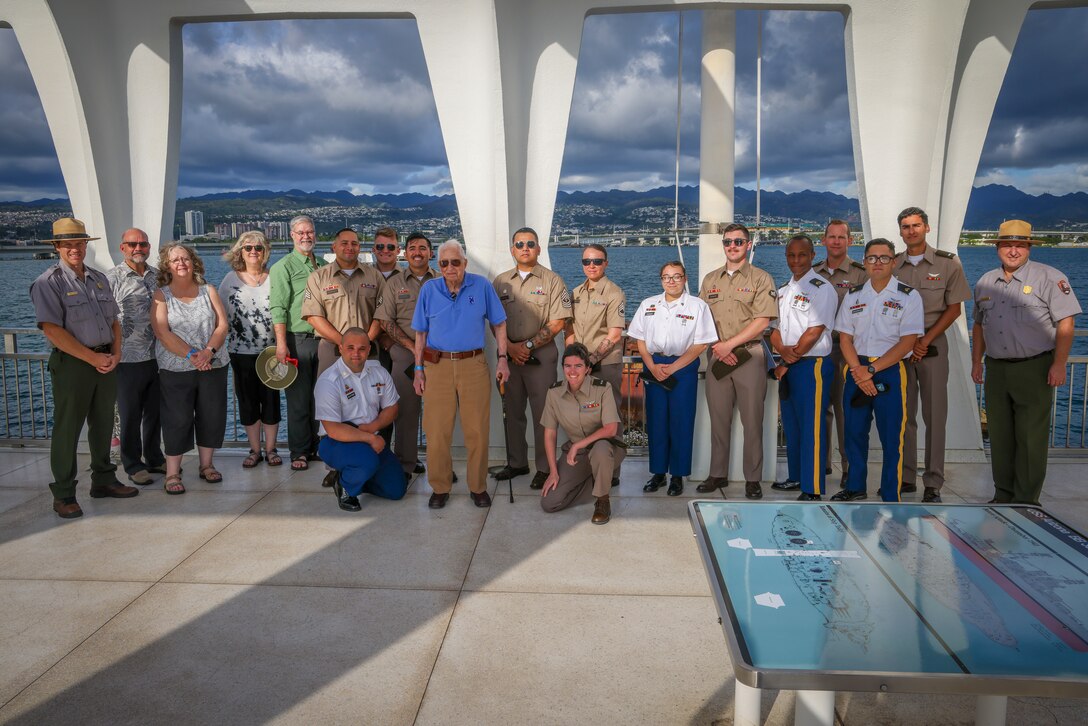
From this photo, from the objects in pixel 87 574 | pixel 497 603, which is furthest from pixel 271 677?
pixel 87 574

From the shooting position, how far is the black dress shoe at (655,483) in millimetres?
5299

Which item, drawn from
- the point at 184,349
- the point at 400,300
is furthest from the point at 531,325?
the point at 184,349

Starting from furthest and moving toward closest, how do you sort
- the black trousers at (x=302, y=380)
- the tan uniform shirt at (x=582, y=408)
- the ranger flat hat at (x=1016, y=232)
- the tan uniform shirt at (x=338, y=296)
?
the black trousers at (x=302, y=380) → the tan uniform shirt at (x=338, y=296) → the tan uniform shirt at (x=582, y=408) → the ranger flat hat at (x=1016, y=232)

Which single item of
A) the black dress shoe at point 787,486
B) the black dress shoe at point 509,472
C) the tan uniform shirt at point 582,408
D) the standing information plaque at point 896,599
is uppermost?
the tan uniform shirt at point 582,408

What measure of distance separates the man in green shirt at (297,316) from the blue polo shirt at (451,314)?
109cm

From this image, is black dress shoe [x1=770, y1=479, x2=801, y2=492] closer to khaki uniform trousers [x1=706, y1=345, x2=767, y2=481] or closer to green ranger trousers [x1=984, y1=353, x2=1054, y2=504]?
khaki uniform trousers [x1=706, y1=345, x2=767, y2=481]

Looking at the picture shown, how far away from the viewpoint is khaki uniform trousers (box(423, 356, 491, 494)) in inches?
195

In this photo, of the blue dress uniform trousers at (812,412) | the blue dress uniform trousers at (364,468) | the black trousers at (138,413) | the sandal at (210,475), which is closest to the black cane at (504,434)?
the blue dress uniform trousers at (364,468)

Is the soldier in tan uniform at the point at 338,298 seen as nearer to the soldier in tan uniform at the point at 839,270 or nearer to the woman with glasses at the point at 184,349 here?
Answer: the woman with glasses at the point at 184,349

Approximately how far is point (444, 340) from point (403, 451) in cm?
112

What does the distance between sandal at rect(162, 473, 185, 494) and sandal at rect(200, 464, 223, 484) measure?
20cm

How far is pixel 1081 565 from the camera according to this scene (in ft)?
7.79

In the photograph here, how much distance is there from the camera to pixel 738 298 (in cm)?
508

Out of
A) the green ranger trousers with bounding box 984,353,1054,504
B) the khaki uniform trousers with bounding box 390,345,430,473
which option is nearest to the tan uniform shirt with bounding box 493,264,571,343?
the khaki uniform trousers with bounding box 390,345,430,473
